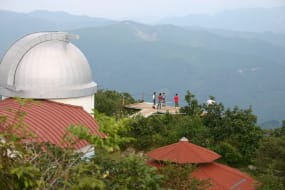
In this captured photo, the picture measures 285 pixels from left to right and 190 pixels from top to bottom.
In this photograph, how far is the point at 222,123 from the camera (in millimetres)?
21562

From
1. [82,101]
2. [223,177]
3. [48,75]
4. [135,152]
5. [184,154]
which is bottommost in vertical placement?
[135,152]

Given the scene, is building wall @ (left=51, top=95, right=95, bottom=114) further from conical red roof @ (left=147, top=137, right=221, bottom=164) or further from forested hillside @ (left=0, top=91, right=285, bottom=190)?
conical red roof @ (left=147, top=137, right=221, bottom=164)

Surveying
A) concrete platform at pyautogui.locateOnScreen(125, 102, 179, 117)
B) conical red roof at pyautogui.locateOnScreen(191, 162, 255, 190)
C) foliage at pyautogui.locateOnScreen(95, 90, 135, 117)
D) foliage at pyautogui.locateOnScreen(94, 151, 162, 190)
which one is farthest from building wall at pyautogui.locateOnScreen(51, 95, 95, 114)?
foliage at pyautogui.locateOnScreen(94, 151, 162, 190)

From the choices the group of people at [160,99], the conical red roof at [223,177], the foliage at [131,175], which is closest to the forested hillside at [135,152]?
the foliage at [131,175]

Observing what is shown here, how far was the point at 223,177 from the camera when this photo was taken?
1472 cm

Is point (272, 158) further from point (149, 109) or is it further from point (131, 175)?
point (149, 109)

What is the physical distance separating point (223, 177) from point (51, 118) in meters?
5.47

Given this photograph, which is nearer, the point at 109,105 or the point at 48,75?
the point at 48,75

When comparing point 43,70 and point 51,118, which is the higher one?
point 43,70

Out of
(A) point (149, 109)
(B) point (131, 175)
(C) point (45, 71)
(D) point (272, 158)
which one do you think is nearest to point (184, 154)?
(D) point (272, 158)

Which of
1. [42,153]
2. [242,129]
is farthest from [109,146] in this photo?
[242,129]

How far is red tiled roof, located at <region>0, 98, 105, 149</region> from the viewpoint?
13039 millimetres

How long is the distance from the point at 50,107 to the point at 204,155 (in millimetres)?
5079

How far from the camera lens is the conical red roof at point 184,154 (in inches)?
584
